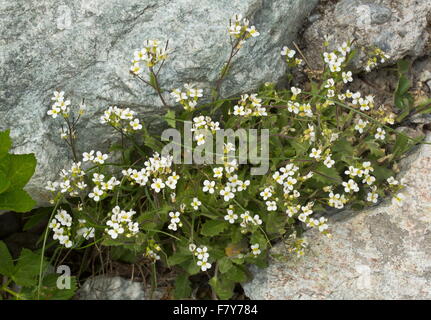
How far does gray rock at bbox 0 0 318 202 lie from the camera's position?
412cm

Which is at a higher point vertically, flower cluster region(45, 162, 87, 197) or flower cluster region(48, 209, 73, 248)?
flower cluster region(45, 162, 87, 197)

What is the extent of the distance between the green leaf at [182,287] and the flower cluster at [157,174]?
83 centimetres

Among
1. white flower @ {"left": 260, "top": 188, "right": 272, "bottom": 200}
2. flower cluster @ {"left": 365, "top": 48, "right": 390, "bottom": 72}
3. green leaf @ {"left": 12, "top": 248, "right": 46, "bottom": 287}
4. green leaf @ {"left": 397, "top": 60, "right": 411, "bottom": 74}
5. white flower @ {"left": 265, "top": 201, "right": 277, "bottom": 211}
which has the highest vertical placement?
flower cluster @ {"left": 365, "top": 48, "right": 390, "bottom": 72}

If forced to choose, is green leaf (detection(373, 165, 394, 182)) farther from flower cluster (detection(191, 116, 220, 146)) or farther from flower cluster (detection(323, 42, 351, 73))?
flower cluster (detection(191, 116, 220, 146))

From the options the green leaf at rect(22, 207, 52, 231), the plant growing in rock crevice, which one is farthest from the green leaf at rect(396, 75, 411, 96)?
the green leaf at rect(22, 207, 52, 231)

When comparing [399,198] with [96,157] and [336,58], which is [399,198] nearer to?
[336,58]

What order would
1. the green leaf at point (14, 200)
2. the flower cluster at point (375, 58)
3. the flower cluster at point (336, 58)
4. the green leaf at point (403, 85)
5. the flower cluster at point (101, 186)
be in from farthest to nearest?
1. the green leaf at point (403, 85)
2. the flower cluster at point (375, 58)
3. the flower cluster at point (336, 58)
4. the flower cluster at point (101, 186)
5. the green leaf at point (14, 200)

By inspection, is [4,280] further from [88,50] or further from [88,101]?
[88,50]

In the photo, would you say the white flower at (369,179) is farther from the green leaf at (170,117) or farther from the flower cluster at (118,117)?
the flower cluster at (118,117)

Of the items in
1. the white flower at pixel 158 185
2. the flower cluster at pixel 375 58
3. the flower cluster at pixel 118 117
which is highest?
the flower cluster at pixel 375 58

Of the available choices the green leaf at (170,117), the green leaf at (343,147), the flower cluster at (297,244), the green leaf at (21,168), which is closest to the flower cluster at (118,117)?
the green leaf at (170,117)

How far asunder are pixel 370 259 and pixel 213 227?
1.22 meters

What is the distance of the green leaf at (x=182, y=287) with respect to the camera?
438 cm

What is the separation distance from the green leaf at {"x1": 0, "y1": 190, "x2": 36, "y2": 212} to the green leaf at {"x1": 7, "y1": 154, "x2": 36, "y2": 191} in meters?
0.04
